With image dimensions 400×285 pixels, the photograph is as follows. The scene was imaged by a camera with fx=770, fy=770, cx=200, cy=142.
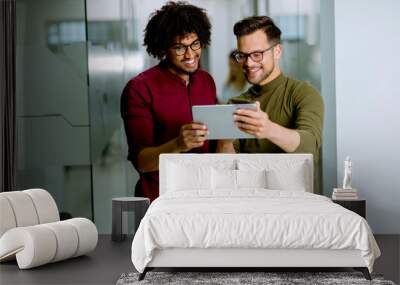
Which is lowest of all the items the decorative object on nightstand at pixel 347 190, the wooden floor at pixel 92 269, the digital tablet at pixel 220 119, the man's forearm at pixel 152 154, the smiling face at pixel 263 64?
the wooden floor at pixel 92 269

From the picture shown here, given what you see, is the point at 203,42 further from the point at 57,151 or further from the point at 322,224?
the point at 322,224

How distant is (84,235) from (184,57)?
2326mm

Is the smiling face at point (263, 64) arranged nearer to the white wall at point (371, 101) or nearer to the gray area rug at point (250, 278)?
the white wall at point (371, 101)

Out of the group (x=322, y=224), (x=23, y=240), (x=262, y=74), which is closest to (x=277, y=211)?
(x=322, y=224)

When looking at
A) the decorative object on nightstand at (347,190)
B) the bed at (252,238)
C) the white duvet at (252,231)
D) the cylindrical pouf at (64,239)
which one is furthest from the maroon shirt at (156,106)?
the white duvet at (252,231)

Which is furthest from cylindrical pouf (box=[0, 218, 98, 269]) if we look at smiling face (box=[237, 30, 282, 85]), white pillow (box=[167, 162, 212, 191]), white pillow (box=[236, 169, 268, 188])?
smiling face (box=[237, 30, 282, 85])

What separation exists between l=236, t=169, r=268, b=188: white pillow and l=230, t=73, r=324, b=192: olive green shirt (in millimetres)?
591

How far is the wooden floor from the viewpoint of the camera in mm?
5738

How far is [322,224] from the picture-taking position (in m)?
5.55

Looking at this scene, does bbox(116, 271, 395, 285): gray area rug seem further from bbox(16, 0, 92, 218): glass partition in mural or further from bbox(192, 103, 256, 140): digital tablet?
bbox(16, 0, 92, 218): glass partition in mural

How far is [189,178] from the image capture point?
7.41 m

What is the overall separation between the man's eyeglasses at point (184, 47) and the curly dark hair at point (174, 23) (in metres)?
0.05

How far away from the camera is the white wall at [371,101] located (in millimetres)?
7918

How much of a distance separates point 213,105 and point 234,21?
0.92 meters
